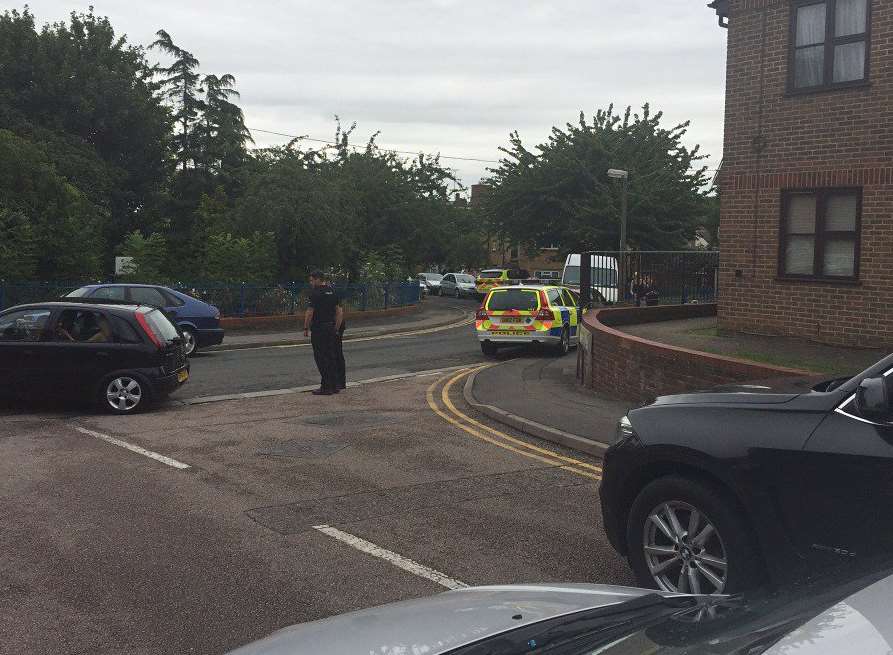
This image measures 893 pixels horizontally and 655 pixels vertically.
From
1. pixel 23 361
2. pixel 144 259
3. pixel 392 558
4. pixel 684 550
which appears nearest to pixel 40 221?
pixel 144 259

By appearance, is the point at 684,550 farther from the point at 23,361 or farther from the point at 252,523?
the point at 23,361

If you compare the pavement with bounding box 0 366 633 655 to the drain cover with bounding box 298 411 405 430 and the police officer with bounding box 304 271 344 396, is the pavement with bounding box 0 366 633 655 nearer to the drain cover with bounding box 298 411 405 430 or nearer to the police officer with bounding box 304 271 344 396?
the drain cover with bounding box 298 411 405 430

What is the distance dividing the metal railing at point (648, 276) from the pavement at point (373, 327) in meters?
8.46

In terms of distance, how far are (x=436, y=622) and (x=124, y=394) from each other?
947 cm

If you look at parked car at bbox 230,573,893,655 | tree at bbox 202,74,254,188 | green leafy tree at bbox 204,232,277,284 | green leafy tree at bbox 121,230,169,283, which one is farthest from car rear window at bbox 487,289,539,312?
tree at bbox 202,74,254,188

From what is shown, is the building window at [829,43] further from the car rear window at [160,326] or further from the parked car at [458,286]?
the parked car at [458,286]

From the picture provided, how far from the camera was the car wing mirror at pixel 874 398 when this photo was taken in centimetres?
370

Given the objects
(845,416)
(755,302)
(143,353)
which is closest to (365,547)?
(845,416)

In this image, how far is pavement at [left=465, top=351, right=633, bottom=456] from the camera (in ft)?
31.4

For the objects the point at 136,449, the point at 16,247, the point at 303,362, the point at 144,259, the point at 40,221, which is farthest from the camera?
the point at 144,259

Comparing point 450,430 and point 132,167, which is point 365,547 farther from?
point 132,167

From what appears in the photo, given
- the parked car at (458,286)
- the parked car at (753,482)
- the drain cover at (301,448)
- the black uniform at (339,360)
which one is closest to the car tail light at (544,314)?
the black uniform at (339,360)

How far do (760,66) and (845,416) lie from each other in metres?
11.3

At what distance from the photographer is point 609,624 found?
8.10ft
